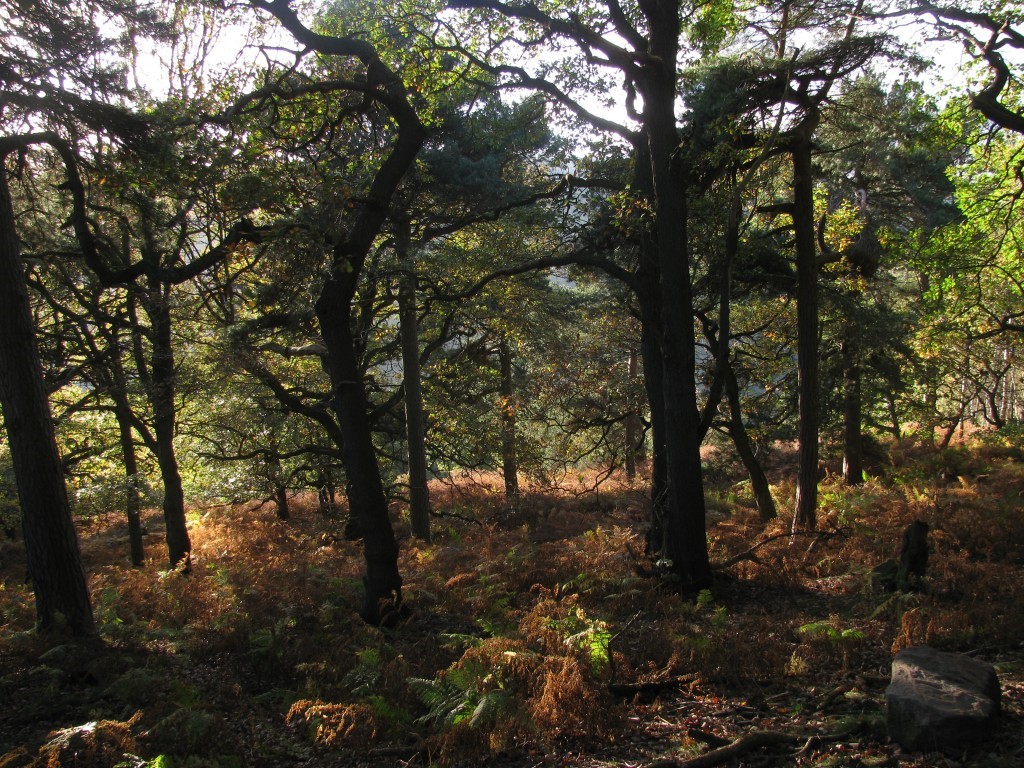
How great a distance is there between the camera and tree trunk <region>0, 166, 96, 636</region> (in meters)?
7.69

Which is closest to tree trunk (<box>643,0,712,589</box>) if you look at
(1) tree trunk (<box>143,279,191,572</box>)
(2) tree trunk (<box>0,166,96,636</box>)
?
(2) tree trunk (<box>0,166,96,636</box>)

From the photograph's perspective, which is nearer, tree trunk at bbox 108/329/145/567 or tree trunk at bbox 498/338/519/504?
tree trunk at bbox 108/329/145/567

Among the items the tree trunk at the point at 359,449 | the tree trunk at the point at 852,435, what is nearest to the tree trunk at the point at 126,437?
the tree trunk at the point at 359,449

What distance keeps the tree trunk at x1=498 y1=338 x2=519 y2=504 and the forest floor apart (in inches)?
206

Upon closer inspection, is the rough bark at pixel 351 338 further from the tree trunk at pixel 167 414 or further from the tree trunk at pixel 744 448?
the tree trunk at pixel 744 448

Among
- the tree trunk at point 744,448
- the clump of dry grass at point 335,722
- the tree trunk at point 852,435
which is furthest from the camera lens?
the tree trunk at point 852,435

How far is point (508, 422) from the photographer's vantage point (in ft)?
59.7

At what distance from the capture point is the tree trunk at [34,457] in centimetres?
769

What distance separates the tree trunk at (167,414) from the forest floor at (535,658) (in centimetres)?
162

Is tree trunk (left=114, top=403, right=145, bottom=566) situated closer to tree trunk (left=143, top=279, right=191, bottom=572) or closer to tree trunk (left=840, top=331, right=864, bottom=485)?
tree trunk (left=143, top=279, right=191, bottom=572)

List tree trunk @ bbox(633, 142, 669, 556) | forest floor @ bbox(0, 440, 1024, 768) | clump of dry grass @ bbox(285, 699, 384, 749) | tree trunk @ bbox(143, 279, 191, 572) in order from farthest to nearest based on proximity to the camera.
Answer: tree trunk @ bbox(143, 279, 191, 572), tree trunk @ bbox(633, 142, 669, 556), clump of dry grass @ bbox(285, 699, 384, 749), forest floor @ bbox(0, 440, 1024, 768)

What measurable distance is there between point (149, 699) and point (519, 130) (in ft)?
32.4

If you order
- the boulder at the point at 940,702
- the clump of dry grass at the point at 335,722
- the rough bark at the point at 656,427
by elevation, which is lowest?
the clump of dry grass at the point at 335,722

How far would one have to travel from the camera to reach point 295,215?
7723 millimetres
